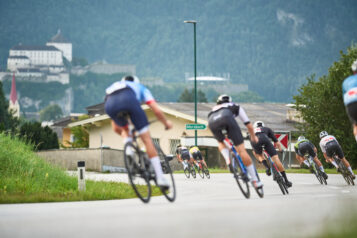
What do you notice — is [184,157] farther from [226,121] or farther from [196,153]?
[226,121]

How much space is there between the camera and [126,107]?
8.66 m

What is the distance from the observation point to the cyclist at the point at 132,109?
8.67m

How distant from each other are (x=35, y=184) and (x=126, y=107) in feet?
23.3

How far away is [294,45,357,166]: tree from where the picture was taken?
40.3 metres

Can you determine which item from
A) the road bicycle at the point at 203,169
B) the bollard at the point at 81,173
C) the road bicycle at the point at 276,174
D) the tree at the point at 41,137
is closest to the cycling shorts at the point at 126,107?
the road bicycle at the point at 276,174

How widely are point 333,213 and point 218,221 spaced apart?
57.9 inches

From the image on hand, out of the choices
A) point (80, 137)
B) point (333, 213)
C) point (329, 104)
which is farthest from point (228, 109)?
point (80, 137)

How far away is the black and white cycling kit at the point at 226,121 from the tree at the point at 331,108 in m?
29.6

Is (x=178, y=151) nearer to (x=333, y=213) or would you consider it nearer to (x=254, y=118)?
(x=333, y=213)

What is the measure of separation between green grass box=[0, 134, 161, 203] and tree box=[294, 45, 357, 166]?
25.0 metres

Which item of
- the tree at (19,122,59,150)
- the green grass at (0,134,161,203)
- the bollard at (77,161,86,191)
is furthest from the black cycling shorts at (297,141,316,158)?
the tree at (19,122,59,150)

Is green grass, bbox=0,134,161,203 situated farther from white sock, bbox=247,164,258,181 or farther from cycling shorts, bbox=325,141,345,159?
cycling shorts, bbox=325,141,345,159

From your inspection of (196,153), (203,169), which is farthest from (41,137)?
(203,169)

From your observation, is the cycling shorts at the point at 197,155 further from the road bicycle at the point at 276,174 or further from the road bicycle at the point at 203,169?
the road bicycle at the point at 276,174
